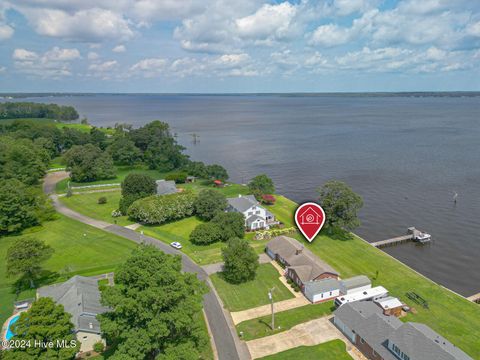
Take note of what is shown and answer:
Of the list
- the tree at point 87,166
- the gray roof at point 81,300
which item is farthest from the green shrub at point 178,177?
the gray roof at point 81,300

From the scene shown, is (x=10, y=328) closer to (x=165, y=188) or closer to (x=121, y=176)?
(x=165, y=188)

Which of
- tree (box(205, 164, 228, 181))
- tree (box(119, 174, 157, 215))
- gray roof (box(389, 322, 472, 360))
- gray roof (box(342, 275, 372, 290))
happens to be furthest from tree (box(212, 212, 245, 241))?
tree (box(205, 164, 228, 181))

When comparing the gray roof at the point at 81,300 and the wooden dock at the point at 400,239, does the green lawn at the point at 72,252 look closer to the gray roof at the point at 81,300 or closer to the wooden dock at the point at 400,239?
the gray roof at the point at 81,300

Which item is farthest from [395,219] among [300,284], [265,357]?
[265,357]

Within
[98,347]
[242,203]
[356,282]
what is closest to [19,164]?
[242,203]

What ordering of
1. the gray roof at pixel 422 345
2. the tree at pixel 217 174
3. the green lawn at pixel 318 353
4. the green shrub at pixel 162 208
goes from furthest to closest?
the tree at pixel 217 174
the green shrub at pixel 162 208
the green lawn at pixel 318 353
the gray roof at pixel 422 345

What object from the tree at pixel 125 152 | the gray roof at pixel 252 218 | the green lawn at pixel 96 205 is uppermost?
the tree at pixel 125 152

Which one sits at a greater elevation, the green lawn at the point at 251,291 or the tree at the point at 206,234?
the tree at the point at 206,234

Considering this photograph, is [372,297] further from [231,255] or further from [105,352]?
[105,352]
